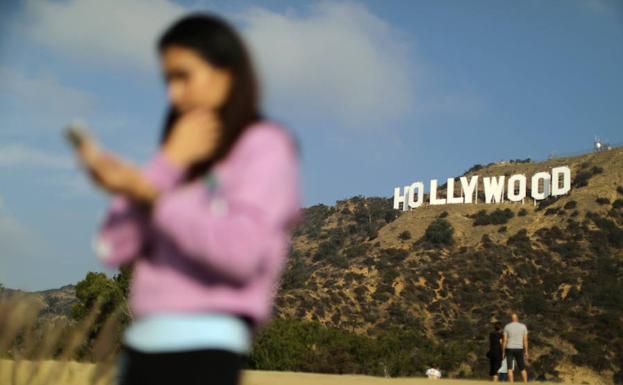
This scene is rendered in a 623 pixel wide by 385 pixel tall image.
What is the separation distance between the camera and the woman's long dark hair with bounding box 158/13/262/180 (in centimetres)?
186

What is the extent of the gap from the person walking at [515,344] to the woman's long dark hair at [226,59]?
16.7m

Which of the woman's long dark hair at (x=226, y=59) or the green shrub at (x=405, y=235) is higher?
the green shrub at (x=405, y=235)

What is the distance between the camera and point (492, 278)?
179ft

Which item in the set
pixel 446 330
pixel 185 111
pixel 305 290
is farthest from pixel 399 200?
pixel 185 111

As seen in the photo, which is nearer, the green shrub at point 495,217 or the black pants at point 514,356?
the black pants at point 514,356

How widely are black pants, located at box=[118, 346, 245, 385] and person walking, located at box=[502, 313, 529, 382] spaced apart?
16760 mm

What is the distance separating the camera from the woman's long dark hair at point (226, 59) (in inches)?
73.2

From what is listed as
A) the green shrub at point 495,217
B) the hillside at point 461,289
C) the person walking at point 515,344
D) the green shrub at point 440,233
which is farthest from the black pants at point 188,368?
the green shrub at point 495,217

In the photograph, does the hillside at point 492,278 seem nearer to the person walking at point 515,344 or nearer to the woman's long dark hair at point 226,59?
the person walking at point 515,344

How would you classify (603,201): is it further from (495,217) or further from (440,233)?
(440,233)

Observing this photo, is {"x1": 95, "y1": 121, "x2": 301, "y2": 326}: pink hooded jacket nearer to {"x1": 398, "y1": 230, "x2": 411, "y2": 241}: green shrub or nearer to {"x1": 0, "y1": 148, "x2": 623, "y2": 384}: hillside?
{"x1": 0, "y1": 148, "x2": 623, "y2": 384}: hillside

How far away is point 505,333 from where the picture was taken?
18359 millimetres

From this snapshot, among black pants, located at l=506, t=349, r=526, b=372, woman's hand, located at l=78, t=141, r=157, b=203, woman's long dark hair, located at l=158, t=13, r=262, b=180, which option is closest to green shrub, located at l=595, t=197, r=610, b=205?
black pants, located at l=506, t=349, r=526, b=372

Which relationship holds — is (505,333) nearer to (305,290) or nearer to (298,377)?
(298,377)
